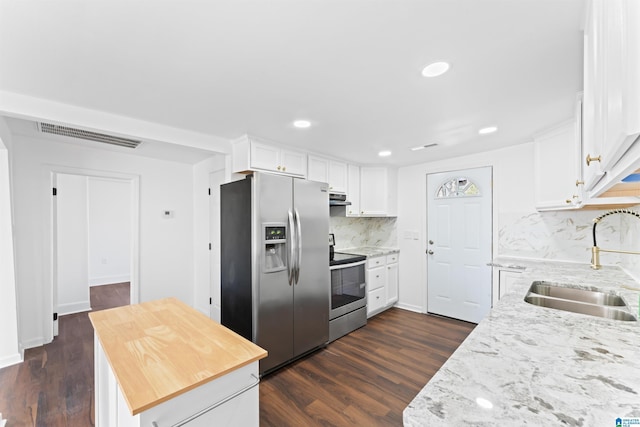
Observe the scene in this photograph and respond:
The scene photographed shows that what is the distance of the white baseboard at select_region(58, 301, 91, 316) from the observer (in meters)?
4.03

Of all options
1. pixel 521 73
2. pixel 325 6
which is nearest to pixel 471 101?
pixel 521 73

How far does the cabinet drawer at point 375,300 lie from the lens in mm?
3715

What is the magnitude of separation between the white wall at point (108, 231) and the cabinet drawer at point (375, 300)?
16.4 ft

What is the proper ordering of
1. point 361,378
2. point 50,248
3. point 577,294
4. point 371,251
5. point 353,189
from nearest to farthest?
1. point 577,294
2. point 361,378
3. point 50,248
4. point 353,189
5. point 371,251

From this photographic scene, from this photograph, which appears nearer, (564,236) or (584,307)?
(584,307)

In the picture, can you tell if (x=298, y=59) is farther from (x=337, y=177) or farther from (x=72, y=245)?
(x=72, y=245)

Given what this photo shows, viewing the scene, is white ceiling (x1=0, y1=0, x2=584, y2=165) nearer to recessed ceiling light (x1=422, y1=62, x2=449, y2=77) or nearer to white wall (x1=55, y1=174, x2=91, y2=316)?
recessed ceiling light (x1=422, y1=62, x2=449, y2=77)

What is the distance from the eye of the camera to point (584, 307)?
61.4 inches

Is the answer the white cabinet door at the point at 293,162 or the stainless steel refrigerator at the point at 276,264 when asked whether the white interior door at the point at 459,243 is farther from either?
the white cabinet door at the point at 293,162

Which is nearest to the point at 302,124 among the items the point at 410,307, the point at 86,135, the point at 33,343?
the point at 86,135

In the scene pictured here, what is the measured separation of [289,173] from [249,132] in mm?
662

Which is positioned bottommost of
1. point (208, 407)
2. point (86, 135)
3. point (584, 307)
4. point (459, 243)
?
point (208, 407)

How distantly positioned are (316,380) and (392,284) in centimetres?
221

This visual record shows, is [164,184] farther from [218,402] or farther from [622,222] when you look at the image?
[622,222]
